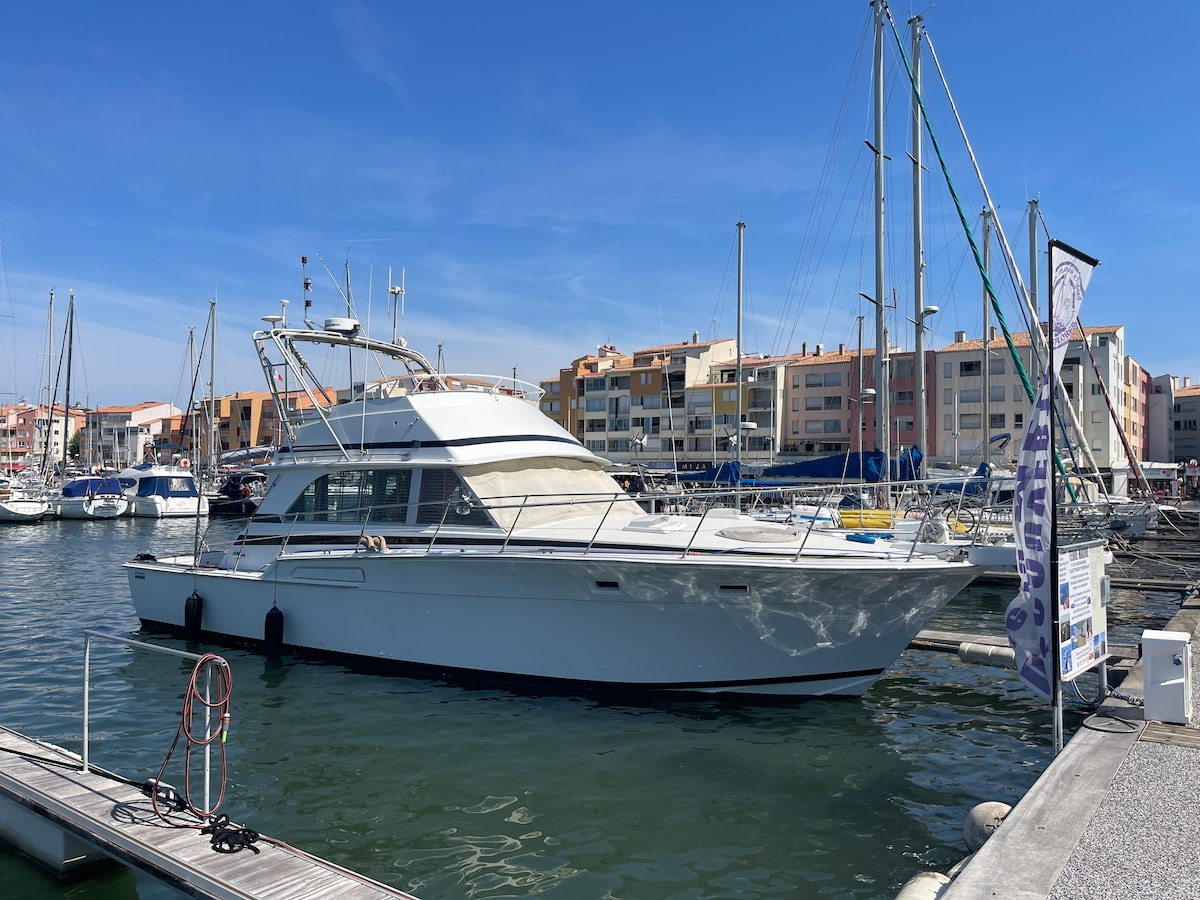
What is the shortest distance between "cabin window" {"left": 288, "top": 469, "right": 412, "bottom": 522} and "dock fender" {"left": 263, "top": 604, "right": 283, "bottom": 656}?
4.80ft

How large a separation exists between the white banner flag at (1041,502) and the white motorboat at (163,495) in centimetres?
4960

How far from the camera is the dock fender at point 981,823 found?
19.0 feet

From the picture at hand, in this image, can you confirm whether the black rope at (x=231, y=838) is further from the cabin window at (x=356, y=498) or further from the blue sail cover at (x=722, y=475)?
the blue sail cover at (x=722, y=475)

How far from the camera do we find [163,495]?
51469 mm

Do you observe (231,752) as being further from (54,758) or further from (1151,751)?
(1151,751)

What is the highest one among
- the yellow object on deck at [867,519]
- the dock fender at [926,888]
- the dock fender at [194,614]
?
the yellow object on deck at [867,519]

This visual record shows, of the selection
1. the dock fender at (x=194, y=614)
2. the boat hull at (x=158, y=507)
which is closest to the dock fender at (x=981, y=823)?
the dock fender at (x=194, y=614)

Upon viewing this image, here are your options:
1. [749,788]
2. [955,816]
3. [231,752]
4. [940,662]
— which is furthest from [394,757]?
[940,662]

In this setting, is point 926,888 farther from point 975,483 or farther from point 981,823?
point 975,483

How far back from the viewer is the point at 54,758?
6.64 metres

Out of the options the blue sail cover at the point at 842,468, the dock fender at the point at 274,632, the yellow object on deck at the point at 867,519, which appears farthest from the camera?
the blue sail cover at the point at 842,468

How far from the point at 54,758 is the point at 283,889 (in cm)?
319

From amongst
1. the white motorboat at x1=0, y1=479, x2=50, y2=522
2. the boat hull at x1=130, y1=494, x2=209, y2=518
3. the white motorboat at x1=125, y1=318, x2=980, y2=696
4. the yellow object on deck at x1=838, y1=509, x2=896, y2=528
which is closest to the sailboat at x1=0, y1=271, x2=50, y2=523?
the white motorboat at x1=0, y1=479, x2=50, y2=522

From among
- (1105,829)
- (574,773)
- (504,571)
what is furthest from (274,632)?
(1105,829)
